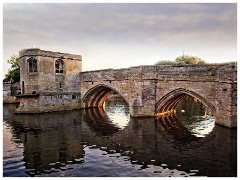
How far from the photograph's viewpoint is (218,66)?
19609 millimetres

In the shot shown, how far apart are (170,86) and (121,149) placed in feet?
32.8

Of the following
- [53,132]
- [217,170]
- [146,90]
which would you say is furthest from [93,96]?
[217,170]

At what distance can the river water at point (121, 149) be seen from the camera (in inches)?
475

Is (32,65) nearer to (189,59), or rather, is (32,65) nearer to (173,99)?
(173,99)

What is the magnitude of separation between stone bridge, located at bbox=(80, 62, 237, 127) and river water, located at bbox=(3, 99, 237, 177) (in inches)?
66.7

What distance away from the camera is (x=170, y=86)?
2338 centimetres

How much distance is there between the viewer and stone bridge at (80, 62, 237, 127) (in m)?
18.5

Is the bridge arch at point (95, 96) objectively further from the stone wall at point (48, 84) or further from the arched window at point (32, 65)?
the arched window at point (32, 65)

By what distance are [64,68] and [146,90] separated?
1356 cm

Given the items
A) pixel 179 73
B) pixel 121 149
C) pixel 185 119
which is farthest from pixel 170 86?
pixel 121 149

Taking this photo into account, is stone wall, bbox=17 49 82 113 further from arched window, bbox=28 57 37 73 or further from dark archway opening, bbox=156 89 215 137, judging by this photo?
dark archway opening, bbox=156 89 215 137

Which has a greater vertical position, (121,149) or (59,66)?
(59,66)

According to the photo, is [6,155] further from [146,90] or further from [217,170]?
[146,90]

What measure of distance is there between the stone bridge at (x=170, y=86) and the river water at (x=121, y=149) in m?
→ 1.69
